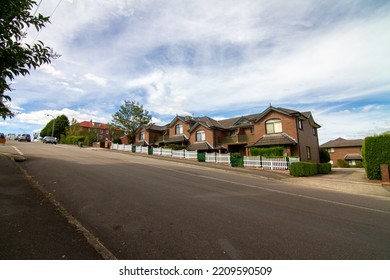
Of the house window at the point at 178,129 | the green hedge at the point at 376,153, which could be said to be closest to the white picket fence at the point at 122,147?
the house window at the point at 178,129

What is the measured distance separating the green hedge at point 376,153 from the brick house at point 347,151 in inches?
1583

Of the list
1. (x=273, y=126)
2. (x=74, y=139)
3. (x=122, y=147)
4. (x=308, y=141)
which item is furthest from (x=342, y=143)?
(x=74, y=139)

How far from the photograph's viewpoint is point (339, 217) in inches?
249

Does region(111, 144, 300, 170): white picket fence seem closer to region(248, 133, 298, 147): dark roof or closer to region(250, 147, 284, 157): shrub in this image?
region(250, 147, 284, 157): shrub

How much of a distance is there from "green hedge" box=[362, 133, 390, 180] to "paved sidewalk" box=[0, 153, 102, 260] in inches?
750

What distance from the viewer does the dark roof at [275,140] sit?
78.8 ft

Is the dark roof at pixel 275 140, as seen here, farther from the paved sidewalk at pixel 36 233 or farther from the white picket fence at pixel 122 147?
the white picket fence at pixel 122 147

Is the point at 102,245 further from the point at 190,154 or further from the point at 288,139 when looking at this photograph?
the point at 190,154

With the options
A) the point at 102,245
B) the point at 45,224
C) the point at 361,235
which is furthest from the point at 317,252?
the point at 45,224

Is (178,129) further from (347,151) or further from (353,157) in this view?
(347,151)

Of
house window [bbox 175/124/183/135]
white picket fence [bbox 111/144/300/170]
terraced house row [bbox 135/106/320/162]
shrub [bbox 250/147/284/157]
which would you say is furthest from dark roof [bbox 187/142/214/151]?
shrub [bbox 250/147/284/157]

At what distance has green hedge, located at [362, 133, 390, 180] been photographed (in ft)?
48.6

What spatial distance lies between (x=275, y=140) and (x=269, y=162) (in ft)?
15.1

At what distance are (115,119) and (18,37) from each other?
4368 centimetres
